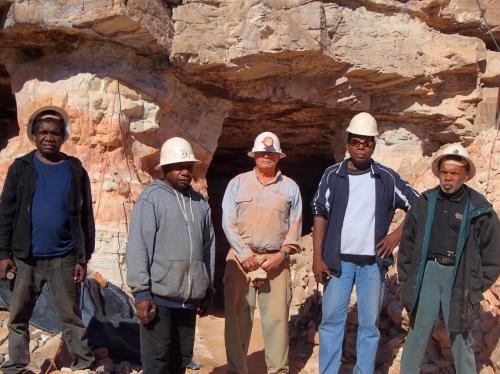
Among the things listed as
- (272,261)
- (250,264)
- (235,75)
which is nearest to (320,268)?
(272,261)

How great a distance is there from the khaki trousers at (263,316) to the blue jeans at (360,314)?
430 millimetres

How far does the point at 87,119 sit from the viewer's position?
660cm

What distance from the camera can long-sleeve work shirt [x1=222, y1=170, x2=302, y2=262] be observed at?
14.8 feet

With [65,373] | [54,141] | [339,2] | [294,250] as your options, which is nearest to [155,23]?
[339,2]

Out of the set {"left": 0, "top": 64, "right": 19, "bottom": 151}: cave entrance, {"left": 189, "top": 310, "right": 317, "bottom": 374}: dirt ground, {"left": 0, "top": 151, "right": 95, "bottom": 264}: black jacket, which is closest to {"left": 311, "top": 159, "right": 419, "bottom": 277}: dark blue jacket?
{"left": 189, "top": 310, "right": 317, "bottom": 374}: dirt ground

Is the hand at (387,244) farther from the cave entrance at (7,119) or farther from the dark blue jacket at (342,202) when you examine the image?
the cave entrance at (7,119)

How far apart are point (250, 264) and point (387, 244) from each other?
101 cm

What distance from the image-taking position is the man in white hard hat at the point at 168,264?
11.9 ft

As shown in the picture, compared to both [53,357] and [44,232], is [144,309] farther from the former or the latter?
[53,357]

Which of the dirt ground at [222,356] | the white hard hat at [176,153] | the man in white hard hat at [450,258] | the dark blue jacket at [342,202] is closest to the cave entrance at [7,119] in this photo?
the dirt ground at [222,356]

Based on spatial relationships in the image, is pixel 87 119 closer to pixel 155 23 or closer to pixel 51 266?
pixel 155 23

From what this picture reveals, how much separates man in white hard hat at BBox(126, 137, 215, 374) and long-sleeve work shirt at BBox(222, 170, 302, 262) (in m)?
0.73

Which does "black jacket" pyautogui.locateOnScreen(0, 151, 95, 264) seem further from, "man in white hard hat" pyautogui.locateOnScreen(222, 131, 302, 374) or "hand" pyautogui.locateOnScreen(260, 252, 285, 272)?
"hand" pyautogui.locateOnScreen(260, 252, 285, 272)

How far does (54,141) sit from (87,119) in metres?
2.60
